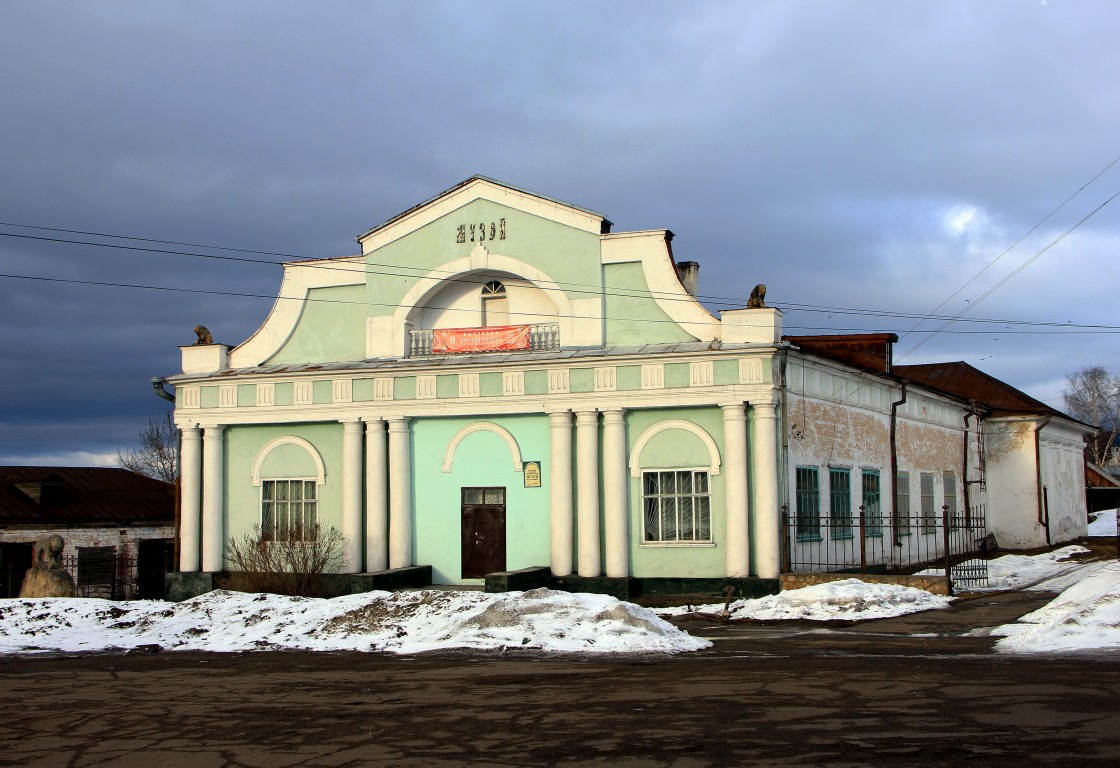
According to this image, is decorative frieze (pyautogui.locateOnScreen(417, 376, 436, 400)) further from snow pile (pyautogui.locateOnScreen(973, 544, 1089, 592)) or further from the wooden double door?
snow pile (pyautogui.locateOnScreen(973, 544, 1089, 592))

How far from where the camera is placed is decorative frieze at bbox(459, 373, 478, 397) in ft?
71.7

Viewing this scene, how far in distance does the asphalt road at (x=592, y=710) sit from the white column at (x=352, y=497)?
27.3 feet

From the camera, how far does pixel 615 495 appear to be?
20719 mm

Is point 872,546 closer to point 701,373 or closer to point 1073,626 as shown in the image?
point 701,373

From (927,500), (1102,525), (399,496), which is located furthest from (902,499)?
(1102,525)

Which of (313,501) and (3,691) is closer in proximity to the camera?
(3,691)

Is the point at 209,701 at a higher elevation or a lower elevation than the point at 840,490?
lower

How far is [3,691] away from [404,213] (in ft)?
41.7

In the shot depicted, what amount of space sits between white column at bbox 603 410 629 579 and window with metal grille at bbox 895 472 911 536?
25.4 ft

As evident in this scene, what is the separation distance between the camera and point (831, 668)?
1128 cm

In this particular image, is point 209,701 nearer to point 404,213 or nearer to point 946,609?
point 946,609

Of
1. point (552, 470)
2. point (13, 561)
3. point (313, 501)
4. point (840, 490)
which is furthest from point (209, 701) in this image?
point (13, 561)

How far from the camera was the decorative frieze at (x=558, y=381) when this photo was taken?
21.1 meters

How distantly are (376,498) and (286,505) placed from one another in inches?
87.0
